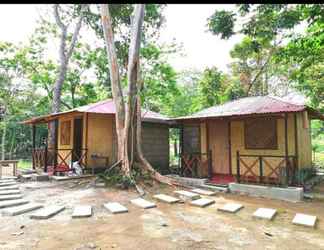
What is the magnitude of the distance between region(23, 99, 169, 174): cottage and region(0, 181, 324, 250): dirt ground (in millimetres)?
3745

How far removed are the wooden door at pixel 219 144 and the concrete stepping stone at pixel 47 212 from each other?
18.8 feet

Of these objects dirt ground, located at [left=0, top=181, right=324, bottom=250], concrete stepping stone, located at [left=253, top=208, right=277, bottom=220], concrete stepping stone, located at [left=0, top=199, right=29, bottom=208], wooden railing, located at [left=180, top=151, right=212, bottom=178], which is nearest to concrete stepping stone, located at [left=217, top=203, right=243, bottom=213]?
dirt ground, located at [left=0, top=181, right=324, bottom=250]

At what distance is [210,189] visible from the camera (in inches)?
278

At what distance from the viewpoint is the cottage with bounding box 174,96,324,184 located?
22.0 feet

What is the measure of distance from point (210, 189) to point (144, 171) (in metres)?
2.09

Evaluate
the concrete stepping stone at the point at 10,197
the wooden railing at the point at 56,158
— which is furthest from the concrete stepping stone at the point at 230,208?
the wooden railing at the point at 56,158

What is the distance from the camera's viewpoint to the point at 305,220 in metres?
4.10

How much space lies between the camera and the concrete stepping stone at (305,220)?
3912 millimetres

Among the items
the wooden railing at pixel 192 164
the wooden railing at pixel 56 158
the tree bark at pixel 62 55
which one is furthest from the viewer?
the tree bark at pixel 62 55

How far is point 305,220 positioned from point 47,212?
4.51m

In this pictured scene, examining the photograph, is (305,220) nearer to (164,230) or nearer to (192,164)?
(164,230)

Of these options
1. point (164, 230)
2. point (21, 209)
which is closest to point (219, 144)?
point (164, 230)

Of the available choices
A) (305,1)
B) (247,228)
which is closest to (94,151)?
(247,228)

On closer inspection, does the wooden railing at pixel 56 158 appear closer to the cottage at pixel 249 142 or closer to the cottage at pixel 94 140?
the cottage at pixel 94 140
